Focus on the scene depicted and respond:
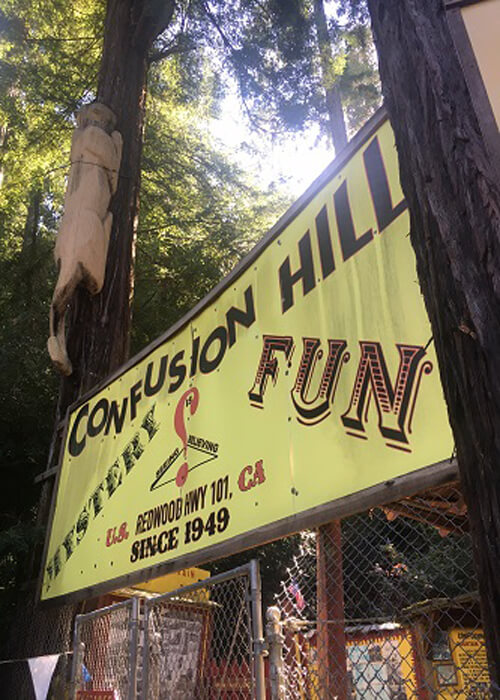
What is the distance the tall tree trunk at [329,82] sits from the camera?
10625 millimetres

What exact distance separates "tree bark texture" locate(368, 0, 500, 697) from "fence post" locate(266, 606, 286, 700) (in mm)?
2687

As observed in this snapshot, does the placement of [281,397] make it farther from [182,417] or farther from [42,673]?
[42,673]

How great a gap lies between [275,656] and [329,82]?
933 cm

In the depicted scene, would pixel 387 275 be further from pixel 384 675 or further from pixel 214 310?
pixel 384 675

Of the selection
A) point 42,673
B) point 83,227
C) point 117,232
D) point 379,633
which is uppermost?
point 117,232

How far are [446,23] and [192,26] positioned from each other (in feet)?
35.1

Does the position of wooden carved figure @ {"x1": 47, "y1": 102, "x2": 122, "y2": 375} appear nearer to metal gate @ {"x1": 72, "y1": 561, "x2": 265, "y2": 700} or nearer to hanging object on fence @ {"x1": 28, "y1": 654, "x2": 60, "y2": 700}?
metal gate @ {"x1": 72, "y1": 561, "x2": 265, "y2": 700}

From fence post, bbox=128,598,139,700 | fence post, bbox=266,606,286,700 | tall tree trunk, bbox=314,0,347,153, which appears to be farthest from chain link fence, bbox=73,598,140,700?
tall tree trunk, bbox=314,0,347,153

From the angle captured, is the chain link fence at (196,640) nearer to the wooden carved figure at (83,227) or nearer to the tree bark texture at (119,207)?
the tree bark texture at (119,207)

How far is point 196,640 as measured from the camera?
7406 millimetres

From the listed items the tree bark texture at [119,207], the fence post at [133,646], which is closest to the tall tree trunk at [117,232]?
the tree bark texture at [119,207]

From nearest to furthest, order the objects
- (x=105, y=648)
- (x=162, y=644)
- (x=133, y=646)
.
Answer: (x=133, y=646), (x=105, y=648), (x=162, y=644)

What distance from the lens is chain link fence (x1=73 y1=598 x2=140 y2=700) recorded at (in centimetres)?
448

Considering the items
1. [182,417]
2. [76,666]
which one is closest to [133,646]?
[76,666]
